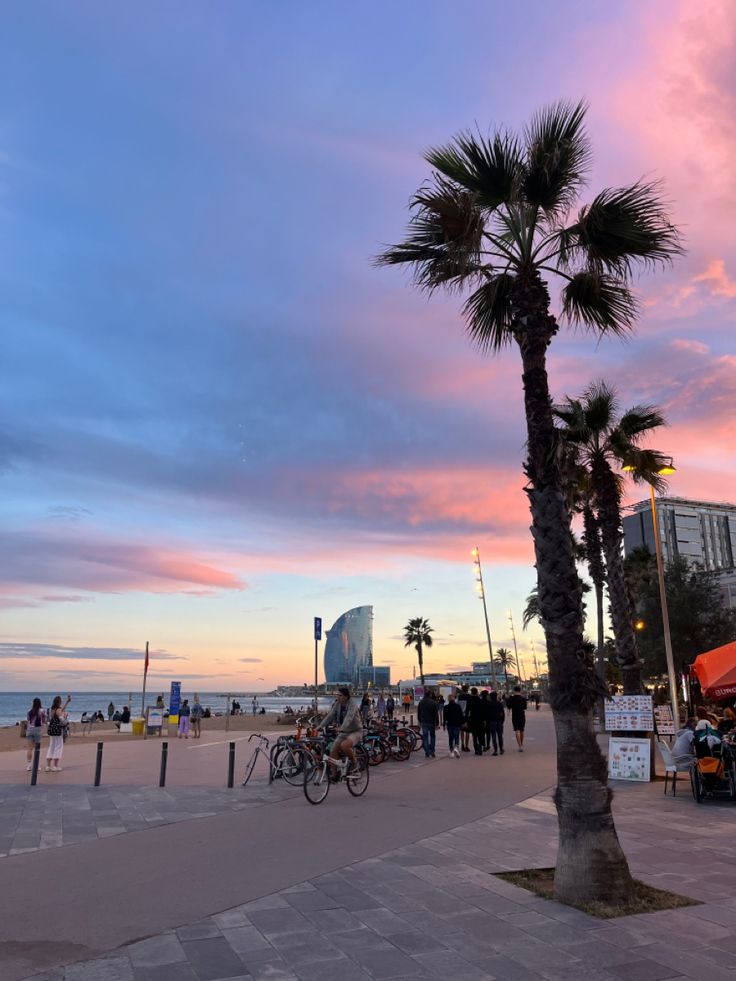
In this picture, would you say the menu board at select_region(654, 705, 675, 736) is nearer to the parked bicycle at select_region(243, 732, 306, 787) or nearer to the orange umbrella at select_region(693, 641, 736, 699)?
the orange umbrella at select_region(693, 641, 736, 699)

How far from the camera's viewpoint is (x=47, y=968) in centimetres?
494

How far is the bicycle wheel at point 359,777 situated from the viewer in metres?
12.3

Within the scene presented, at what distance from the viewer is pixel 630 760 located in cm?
A: 1471

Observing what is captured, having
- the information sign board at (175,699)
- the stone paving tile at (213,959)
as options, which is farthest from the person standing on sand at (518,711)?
the stone paving tile at (213,959)

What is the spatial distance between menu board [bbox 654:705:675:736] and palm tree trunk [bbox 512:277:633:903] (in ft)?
44.9

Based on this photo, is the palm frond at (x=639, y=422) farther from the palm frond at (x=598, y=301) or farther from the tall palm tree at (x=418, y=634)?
the tall palm tree at (x=418, y=634)

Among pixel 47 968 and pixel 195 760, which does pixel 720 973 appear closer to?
pixel 47 968

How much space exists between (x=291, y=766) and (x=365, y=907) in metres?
8.36

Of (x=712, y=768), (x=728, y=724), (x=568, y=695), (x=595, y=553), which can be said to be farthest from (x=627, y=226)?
(x=595, y=553)

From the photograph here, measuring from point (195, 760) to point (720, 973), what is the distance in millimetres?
16109

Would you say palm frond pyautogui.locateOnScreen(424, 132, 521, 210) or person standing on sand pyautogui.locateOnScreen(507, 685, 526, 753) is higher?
palm frond pyautogui.locateOnScreen(424, 132, 521, 210)

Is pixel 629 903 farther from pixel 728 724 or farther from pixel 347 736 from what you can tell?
pixel 728 724

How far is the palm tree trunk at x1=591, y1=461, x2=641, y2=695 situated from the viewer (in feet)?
55.4

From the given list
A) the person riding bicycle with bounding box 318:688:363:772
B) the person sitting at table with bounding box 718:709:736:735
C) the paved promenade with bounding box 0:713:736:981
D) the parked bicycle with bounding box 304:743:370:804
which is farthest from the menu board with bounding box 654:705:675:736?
the person riding bicycle with bounding box 318:688:363:772
